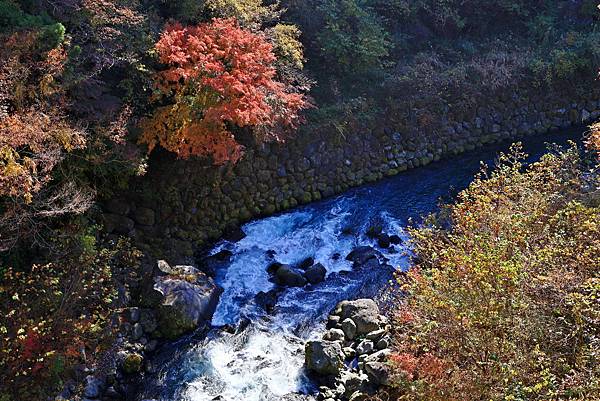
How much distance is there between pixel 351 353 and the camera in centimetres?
978

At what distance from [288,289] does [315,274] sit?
79 cm

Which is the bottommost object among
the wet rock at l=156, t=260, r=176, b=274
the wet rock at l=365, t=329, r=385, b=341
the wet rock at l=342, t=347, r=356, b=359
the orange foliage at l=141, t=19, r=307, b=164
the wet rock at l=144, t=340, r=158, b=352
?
the wet rock at l=342, t=347, r=356, b=359

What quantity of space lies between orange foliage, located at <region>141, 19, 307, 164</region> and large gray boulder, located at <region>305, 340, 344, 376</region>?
5.42 metres

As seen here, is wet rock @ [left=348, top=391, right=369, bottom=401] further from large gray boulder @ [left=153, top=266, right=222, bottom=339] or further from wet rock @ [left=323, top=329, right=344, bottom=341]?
large gray boulder @ [left=153, top=266, right=222, bottom=339]

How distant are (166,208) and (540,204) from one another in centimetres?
897

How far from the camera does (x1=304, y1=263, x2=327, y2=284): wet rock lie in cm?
1215

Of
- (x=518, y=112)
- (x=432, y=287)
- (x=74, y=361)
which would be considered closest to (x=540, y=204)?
(x=432, y=287)

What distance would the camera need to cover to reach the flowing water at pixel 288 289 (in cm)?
934

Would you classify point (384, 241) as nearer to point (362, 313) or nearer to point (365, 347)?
point (362, 313)

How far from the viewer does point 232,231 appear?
13.8 metres

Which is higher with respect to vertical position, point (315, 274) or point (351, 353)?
point (315, 274)

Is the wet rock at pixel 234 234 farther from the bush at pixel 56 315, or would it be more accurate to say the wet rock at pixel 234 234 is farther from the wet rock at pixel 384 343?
the wet rock at pixel 384 343

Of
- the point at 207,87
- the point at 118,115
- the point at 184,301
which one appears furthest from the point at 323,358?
the point at 118,115

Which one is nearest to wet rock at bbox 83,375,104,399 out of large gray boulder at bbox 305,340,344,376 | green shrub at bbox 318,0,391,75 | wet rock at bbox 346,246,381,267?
large gray boulder at bbox 305,340,344,376
